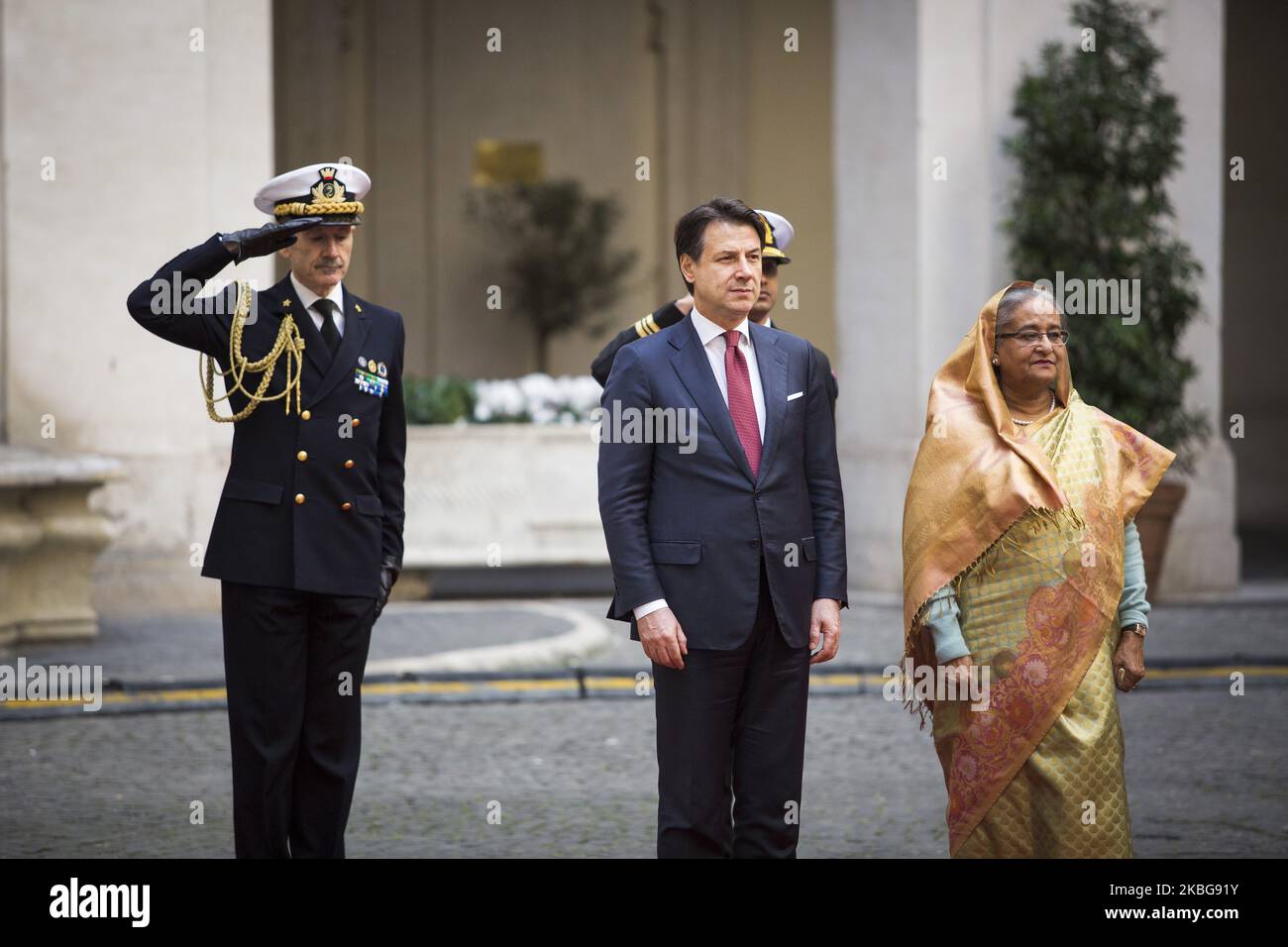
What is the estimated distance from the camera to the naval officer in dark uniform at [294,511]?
188 inches

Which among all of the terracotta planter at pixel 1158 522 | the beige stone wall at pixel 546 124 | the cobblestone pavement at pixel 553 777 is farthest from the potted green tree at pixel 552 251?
the cobblestone pavement at pixel 553 777

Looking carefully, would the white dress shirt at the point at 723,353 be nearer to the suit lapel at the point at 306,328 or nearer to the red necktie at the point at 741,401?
the red necktie at the point at 741,401

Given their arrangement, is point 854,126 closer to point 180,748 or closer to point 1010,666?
point 180,748

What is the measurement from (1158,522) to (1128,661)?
7802 mm

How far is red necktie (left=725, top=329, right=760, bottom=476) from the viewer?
4535 millimetres

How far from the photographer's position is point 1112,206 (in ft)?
40.7

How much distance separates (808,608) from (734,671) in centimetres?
25

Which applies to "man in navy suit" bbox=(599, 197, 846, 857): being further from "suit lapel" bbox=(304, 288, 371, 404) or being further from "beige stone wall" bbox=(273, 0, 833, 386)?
"beige stone wall" bbox=(273, 0, 833, 386)

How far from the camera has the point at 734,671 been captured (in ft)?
14.7

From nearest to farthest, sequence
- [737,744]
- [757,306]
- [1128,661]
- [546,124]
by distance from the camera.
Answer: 1. [737,744]
2. [1128,661]
3. [757,306]
4. [546,124]

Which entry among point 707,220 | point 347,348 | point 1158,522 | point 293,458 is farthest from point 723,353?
point 1158,522

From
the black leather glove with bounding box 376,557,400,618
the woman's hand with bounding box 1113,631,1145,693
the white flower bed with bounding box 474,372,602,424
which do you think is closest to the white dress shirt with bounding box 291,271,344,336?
the black leather glove with bounding box 376,557,400,618

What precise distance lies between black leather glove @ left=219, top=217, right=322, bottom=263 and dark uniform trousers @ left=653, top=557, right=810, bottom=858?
1.47 metres

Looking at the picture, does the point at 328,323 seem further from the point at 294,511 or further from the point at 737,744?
the point at 737,744
